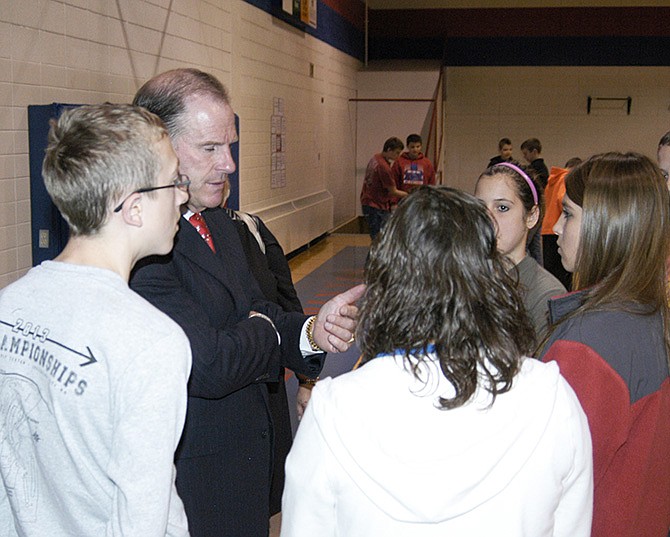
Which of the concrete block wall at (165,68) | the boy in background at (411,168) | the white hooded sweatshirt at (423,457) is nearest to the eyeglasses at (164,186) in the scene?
the white hooded sweatshirt at (423,457)

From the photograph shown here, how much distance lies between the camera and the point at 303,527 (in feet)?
4.37

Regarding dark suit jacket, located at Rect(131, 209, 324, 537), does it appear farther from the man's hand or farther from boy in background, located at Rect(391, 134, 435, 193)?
boy in background, located at Rect(391, 134, 435, 193)

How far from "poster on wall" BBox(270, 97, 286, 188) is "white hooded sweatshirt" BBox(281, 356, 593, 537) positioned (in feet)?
27.8

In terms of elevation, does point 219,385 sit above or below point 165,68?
below

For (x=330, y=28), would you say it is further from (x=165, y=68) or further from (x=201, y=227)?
(x=201, y=227)

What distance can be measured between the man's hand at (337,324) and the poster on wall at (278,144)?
773 centimetres

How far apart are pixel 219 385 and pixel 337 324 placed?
14.4 inches

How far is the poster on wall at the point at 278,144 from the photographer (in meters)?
9.64

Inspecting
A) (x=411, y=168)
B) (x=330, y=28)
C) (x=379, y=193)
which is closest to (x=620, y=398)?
(x=379, y=193)

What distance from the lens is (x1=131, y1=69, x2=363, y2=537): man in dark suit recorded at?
70.6 inches

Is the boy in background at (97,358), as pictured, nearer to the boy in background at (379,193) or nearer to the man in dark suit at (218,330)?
the man in dark suit at (218,330)

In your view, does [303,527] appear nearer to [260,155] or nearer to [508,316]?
[508,316]

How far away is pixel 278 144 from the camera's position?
9898mm

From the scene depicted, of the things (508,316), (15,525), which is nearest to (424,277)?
(508,316)
